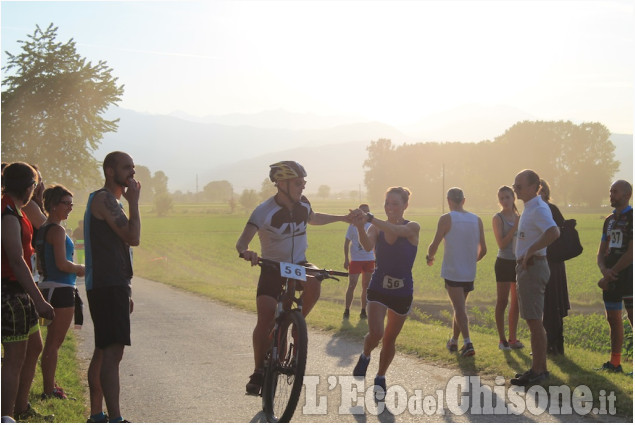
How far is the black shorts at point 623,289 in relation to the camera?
840 centimetres

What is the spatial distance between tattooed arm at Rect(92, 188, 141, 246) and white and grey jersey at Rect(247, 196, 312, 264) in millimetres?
1319

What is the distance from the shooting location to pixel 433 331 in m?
11.4

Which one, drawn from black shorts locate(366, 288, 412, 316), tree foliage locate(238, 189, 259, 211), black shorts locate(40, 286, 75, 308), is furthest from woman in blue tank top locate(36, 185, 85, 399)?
tree foliage locate(238, 189, 259, 211)

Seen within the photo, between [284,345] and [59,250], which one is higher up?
[59,250]

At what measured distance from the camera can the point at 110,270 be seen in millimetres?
5730

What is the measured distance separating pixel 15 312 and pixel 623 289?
6473mm

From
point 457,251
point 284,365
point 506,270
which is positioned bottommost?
point 284,365

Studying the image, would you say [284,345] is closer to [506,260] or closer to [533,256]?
[533,256]

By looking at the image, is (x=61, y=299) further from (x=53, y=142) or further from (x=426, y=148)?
(x=426, y=148)

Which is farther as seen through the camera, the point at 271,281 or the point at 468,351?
the point at 468,351

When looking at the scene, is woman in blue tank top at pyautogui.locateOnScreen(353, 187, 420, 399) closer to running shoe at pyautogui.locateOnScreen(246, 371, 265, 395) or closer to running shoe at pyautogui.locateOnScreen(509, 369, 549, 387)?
running shoe at pyautogui.locateOnScreen(246, 371, 265, 395)

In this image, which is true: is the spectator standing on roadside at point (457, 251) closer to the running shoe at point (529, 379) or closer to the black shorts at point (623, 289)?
the black shorts at point (623, 289)

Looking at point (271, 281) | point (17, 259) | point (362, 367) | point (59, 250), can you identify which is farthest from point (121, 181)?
point (362, 367)

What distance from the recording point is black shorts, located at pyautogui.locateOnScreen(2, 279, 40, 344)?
5594mm
